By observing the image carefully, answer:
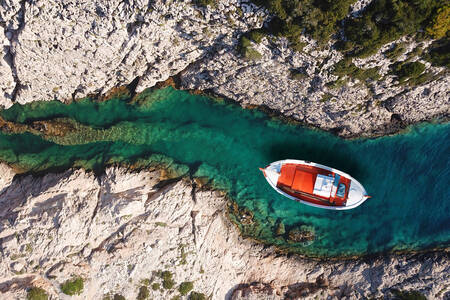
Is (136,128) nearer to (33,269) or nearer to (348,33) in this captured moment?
(33,269)

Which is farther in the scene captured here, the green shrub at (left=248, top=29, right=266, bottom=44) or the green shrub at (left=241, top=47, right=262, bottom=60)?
the green shrub at (left=241, top=47, right=262, bottom=60)

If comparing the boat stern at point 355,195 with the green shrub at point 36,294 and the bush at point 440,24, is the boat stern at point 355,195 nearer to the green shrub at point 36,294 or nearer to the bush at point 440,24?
the bush at point 440,24

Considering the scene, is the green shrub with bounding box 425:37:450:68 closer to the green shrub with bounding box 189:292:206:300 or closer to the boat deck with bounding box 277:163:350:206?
the boat deck with bounding box 277:163:350:206

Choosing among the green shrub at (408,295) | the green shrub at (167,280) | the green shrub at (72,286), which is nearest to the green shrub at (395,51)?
the green shrub at (408,295)

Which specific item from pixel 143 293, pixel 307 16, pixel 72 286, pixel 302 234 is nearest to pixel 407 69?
pixel 307 16

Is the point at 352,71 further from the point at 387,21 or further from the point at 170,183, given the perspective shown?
the point at 170,183

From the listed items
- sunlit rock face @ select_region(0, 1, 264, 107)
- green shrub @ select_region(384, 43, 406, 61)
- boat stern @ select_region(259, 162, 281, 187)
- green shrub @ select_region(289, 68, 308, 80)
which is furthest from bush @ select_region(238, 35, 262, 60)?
boat stern @ select_region(259, 162, 281, 187)

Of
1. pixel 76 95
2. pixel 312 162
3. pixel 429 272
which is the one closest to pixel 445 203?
pixel 429 272
